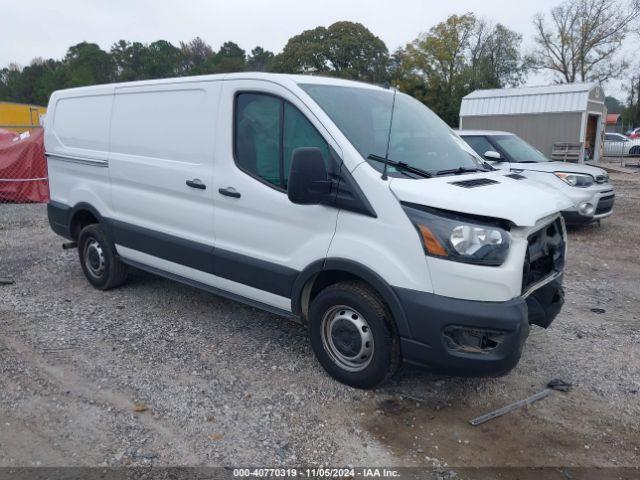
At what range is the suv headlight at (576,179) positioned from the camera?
8859mm

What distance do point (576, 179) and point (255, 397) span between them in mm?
7255

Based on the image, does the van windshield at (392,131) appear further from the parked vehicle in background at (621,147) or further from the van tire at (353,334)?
the parked vehicle in background at (621,147)

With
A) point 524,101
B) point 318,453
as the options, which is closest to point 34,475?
point 318,453

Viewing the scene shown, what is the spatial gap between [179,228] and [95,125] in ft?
5.76

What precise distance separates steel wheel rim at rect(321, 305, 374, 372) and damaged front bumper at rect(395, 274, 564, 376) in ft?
1.06

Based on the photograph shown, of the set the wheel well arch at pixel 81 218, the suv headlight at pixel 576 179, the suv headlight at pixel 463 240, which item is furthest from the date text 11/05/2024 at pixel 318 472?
the suv headlight at pixel 576 179

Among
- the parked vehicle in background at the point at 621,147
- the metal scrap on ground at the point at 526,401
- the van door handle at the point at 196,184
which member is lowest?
the metal scrap on ground at the point at 526,401

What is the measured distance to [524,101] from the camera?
23047 mm

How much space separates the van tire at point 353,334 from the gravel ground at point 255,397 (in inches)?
6.7

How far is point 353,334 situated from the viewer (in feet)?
12.3

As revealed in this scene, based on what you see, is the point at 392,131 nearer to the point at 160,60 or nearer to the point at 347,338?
the point at 347,338

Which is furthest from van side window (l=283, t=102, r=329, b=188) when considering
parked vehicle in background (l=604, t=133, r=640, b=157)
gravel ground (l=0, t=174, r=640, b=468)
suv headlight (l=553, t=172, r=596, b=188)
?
parked vehicle in background (l=604, t=133, r=640, b=157)

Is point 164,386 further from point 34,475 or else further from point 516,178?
point 516,178

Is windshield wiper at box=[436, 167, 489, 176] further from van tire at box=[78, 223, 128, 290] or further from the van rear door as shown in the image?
van tire at box=[78, 223, 128, 290]
